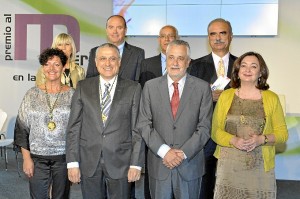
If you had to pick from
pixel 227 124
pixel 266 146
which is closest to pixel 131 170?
pixel 227 124

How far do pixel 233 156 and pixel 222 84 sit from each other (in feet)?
2.40

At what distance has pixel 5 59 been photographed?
7.85 m

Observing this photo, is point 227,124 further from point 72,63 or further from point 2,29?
point 2,29

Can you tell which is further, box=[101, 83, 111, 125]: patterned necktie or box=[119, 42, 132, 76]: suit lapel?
box=[119, 42, 132, 76]: suit lapel

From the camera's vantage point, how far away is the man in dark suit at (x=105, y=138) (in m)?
3.13

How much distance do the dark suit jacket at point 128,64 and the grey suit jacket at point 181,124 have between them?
958 millimetres

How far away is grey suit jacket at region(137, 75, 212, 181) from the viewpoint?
3.10 metres

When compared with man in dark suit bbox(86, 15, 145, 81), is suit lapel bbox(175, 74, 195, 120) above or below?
below

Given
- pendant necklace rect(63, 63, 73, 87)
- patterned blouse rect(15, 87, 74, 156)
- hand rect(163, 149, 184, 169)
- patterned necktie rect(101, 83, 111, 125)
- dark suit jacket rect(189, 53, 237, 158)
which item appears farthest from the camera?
pendant necklace rect(63, 63, 73, 87)

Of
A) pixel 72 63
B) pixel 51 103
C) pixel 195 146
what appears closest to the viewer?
pixel 195 146

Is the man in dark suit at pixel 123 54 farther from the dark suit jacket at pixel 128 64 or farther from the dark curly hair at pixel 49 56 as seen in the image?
the dark curly hair at pixel 49 56

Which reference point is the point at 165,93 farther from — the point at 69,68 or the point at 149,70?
the point at 69,68

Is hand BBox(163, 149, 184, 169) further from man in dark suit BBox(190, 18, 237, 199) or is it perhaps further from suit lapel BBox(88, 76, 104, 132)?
man in dark suit BBox(190, 18, 237, 199)

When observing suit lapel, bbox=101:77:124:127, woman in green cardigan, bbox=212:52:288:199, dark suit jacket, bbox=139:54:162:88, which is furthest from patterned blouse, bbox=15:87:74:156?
woman in green cardigan, bbox=212:52:288:199
